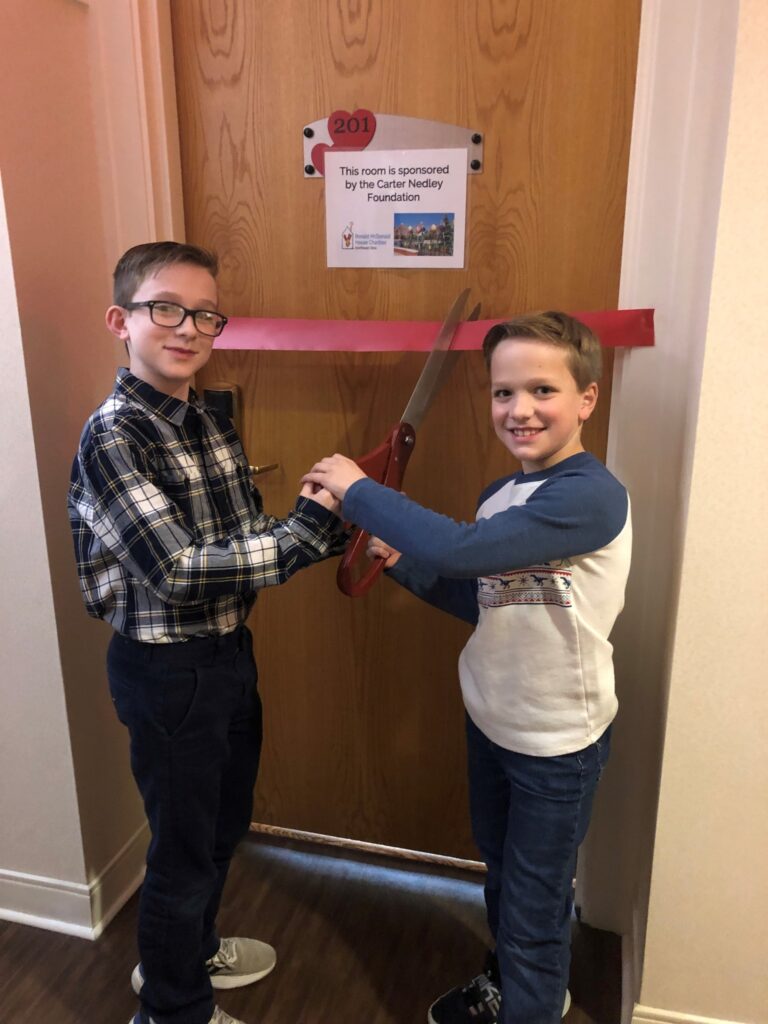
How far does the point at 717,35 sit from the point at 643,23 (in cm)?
18

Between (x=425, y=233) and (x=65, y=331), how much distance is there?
28.1 inches

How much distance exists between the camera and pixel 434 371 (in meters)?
1.42

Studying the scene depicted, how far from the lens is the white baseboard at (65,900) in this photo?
66.5 inches

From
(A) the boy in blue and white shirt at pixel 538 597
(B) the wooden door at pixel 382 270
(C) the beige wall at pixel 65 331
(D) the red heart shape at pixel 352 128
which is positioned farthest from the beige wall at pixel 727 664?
(C) the beige wall at pixel 65 331

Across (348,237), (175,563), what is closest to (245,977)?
(175,563)

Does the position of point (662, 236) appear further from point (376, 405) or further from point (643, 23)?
point (376, 405)

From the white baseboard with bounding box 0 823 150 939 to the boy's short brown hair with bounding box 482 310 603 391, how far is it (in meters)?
1.43

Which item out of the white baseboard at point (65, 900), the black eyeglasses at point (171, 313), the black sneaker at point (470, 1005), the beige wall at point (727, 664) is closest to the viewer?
the beige wall at point (727, 664)

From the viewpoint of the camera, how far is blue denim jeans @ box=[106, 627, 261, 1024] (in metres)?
1.25

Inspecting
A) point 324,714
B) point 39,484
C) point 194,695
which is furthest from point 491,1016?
point 39,484

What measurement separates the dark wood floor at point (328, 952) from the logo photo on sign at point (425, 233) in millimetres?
1423

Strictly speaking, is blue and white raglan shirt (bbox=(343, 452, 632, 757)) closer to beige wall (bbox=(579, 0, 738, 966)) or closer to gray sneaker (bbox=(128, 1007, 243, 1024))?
beige wall (bbox=(579, 0, 738, 966))

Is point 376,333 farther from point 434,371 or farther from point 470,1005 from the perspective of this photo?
point 470,1005

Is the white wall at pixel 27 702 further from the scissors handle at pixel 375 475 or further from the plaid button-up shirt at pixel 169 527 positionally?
the scissors handle at pixel 375 475
